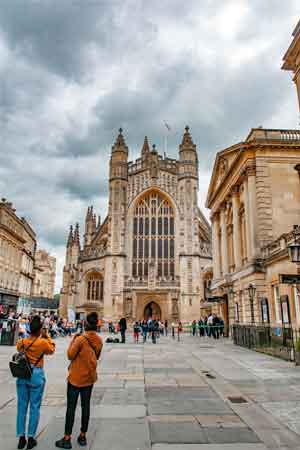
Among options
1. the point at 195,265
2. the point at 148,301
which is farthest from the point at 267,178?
the point at 148,301

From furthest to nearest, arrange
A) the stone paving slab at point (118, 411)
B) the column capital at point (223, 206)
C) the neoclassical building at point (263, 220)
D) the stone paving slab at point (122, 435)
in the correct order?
the column capital at point (223, 206) → the neoclassical building at point (263, 220) → the stone paving slab at point (118, 411) → the stone paving slab at point (122, 435)

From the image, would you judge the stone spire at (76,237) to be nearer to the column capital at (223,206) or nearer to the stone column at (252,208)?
the column capital at (223,206)

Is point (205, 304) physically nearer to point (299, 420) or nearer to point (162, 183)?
point (162, 183)

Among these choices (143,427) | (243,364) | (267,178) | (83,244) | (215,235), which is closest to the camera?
(143,427)

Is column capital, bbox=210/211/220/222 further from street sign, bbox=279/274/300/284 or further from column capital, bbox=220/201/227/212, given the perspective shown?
street sign, bbox=279/274/300/284

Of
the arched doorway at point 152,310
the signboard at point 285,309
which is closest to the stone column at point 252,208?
the signboard at point 285,309

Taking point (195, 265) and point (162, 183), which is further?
point (162, 183)

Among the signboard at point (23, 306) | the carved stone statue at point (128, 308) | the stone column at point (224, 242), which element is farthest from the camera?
the signboard at point (23, 306)

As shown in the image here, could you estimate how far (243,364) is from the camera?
1073cm

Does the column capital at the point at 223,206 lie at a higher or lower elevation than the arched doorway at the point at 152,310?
higher

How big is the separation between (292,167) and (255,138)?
2774 millimetres

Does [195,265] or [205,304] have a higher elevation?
[195,265]

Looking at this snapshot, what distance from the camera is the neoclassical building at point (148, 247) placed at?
38438 mm

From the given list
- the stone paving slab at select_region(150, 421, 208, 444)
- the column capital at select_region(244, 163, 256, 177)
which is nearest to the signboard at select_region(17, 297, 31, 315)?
the column capital at select_region(244, 163, 256, 177)
